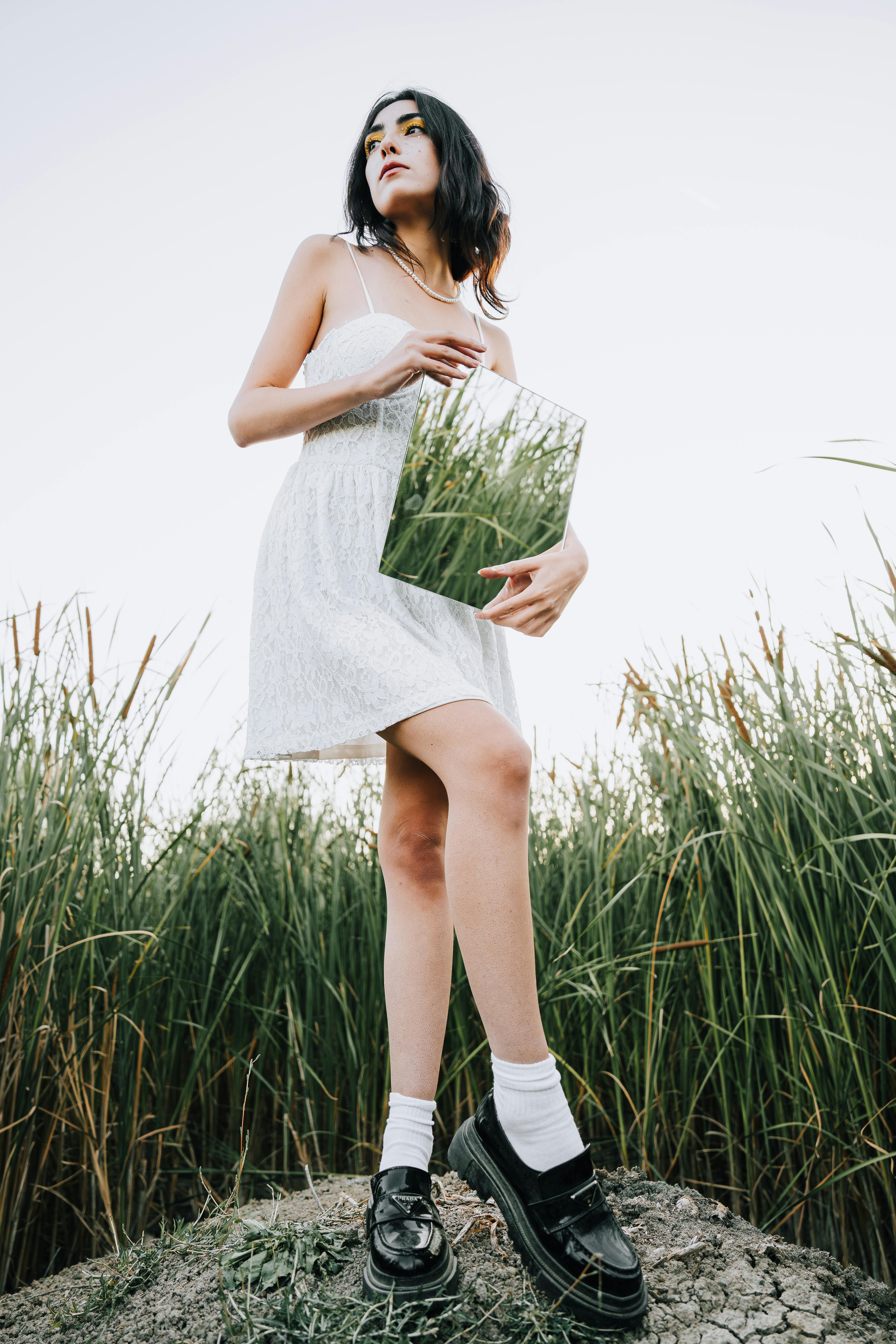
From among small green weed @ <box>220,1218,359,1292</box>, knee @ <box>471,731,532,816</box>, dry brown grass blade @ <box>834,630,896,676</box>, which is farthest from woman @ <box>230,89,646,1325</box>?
dry brown grass blade @ <box>834,630,896,676</box>

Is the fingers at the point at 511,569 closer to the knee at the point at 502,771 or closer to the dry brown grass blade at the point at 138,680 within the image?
the knee at the point at 502,771

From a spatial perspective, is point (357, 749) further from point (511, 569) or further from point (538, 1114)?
point (538, 1114)

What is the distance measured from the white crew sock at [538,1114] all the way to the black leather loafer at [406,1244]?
0.50ft

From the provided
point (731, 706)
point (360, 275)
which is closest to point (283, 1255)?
point (731, 706)

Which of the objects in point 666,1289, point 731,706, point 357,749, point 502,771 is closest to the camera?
point 502,771

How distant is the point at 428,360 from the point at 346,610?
407 mm

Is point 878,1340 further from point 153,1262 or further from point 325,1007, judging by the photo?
point 325,1007

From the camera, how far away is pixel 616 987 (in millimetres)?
2049

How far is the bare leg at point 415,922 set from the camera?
128 centimetres

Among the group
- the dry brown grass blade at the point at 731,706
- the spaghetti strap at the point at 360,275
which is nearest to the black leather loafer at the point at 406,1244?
the dry brown grass blade at the point at 731,706

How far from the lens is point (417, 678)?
4.07 ft

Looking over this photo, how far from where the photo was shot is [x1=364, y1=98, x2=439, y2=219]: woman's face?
1643 mm

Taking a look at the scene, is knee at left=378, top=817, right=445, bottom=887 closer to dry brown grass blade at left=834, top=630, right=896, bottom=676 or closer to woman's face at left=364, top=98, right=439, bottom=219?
dry brown grass blade at left=834, top=630, right=896, bottom=676

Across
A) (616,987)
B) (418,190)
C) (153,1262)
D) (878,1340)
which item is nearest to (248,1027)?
(153,1262)
